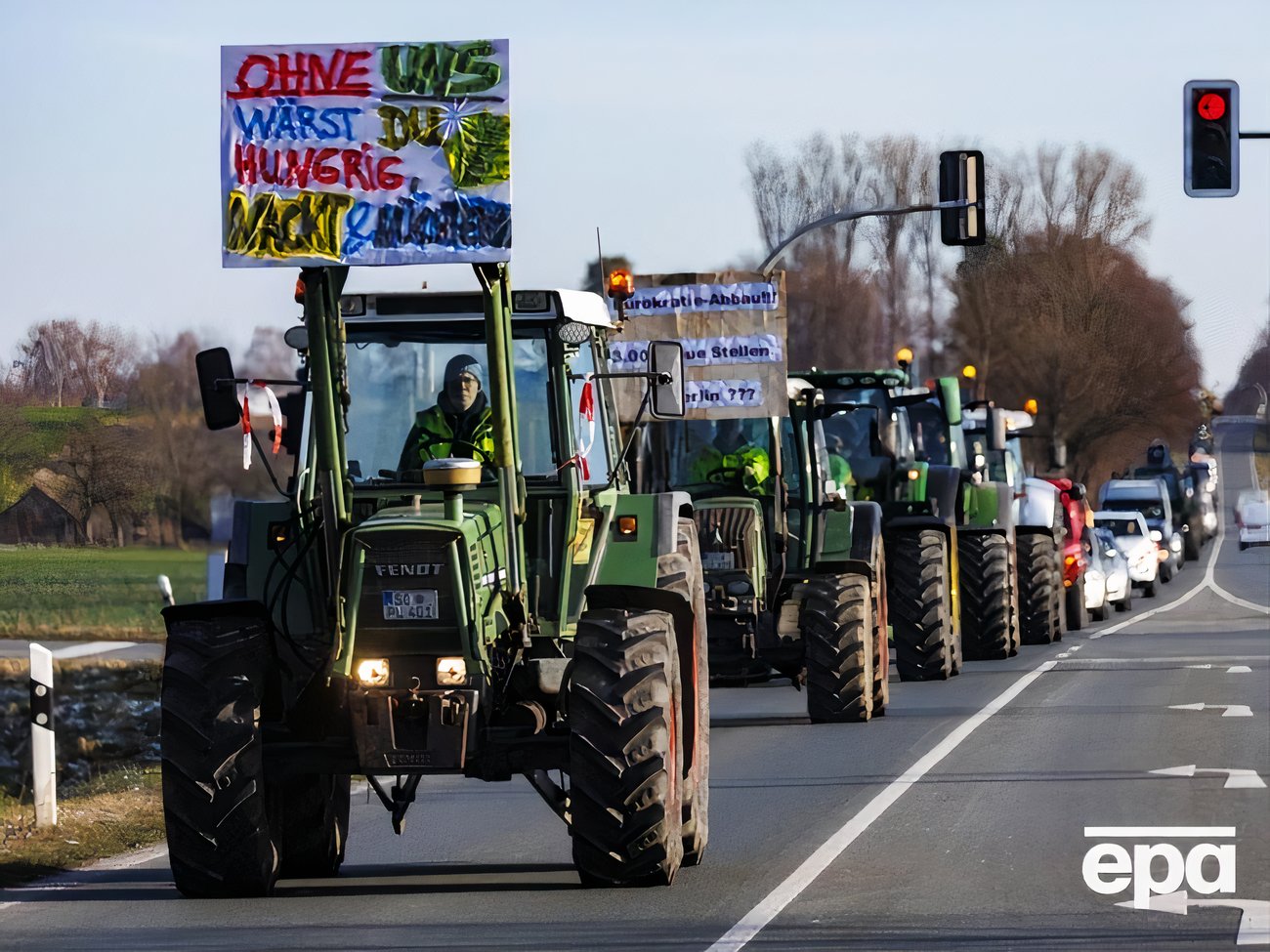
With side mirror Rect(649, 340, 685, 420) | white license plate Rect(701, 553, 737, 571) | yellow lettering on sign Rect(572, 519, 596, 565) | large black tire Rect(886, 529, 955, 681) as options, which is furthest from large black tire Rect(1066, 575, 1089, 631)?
yellow lettering on sign Rect(572, 519, 596, 565)

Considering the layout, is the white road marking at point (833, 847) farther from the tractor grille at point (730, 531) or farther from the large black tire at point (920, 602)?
the large black tire at point (920, 602)

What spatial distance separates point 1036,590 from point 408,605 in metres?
19.9

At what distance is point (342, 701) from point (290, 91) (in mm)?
2556

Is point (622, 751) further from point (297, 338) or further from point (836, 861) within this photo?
point (297, 338)

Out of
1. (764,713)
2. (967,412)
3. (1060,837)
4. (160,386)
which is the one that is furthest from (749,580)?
(967,412)

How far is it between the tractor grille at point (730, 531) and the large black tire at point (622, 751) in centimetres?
852

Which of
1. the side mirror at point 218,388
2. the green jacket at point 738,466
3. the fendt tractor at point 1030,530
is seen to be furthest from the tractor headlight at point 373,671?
the fendt tractor at point 1030,530

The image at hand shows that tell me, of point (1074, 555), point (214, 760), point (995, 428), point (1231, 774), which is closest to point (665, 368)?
point (214, 760)

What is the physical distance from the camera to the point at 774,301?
21.0m

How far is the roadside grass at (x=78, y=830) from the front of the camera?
1195 cm

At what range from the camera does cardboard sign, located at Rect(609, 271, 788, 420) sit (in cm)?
2000

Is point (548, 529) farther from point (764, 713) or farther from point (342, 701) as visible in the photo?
point (764, 713)

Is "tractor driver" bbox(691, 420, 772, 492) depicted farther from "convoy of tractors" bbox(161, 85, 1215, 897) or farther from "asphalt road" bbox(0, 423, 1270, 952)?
"convoy of tractors" bbox(161, 85, 1215, 897)

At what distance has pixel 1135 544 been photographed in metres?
46.3
